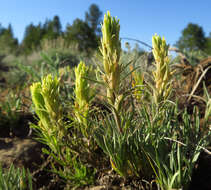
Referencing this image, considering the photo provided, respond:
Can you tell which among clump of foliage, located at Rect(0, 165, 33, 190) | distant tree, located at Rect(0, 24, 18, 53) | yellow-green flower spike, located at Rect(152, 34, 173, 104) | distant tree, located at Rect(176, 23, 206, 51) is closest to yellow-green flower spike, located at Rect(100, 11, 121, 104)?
yellow-green flower spike, located at Rect(152, 34, 173, 104)

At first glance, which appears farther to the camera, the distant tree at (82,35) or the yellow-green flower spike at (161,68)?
the distant tree at (82,35)

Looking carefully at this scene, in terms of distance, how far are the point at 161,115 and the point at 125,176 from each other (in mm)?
386

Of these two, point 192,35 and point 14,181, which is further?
point 192,35

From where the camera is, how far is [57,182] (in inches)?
49.1

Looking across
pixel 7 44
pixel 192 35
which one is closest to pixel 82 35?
pixel 7 44

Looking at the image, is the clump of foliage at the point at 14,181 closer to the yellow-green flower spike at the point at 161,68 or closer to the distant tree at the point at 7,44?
the yellow-green flower spike at the point at 161,68

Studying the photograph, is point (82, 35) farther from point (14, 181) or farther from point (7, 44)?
point (14, 181)

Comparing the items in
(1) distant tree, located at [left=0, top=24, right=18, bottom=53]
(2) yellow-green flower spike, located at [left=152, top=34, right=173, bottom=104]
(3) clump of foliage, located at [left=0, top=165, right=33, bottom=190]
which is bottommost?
(3) clump of foliage, located at [left=0, top=165, right=33, bottom=190]

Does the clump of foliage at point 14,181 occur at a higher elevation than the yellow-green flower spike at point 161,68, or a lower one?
lower

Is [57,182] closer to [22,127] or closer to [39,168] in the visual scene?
[39,168]

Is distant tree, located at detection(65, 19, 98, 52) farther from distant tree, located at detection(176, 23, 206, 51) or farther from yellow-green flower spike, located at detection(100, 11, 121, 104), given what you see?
yellow-green flower spike, located at detection(100, 11, 121, 104)

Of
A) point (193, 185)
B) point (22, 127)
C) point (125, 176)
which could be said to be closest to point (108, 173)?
point (125, 176)

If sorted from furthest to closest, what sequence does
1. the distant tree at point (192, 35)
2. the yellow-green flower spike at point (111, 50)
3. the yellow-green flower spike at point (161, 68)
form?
the distant tree at point (192, 35) → the yellow-green flower spike at point (161, 68) → the yellow-green flower spike at point (111, 50)

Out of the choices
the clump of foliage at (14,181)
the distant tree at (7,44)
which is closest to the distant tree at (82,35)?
the distant tree at (7,44)
